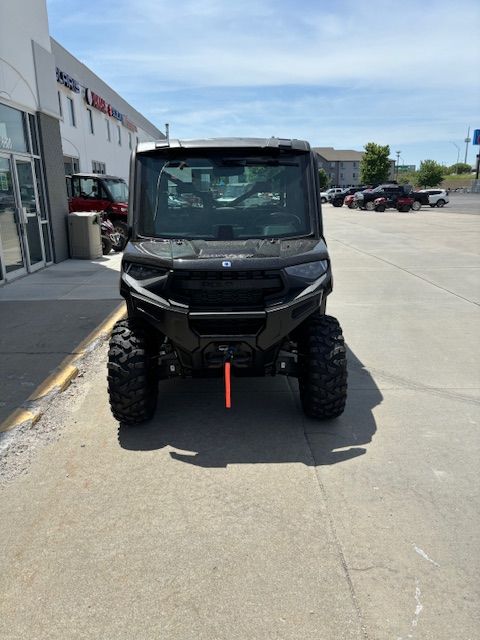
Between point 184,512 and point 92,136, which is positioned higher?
point 92,136

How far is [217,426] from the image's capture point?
4121 millimetres

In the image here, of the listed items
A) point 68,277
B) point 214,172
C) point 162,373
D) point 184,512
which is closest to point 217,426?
point 162,373

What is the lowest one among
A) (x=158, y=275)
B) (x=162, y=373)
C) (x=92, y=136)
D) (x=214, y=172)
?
(x=162, y=373)

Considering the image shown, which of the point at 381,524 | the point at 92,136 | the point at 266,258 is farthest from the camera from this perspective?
the point at 92,136

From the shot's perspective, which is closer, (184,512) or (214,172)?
(184,512)

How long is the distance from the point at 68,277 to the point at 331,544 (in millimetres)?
8752

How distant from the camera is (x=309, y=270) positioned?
3.68 m

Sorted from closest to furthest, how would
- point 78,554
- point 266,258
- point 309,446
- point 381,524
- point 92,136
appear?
point 78,554 < point 381,524 < point 266,258 < point 309,446 < point 92,136

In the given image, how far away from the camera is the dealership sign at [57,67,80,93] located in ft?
70.2

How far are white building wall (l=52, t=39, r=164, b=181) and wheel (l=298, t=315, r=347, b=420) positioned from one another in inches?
589

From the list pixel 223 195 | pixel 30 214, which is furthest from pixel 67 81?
pixel 223 195

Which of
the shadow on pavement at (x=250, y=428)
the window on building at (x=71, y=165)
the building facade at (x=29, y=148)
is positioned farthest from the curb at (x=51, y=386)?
the window on building at (x=71, y=165)

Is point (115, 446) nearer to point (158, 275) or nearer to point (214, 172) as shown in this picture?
point (158, 275)

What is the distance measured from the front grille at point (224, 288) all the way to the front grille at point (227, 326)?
0.30ft
